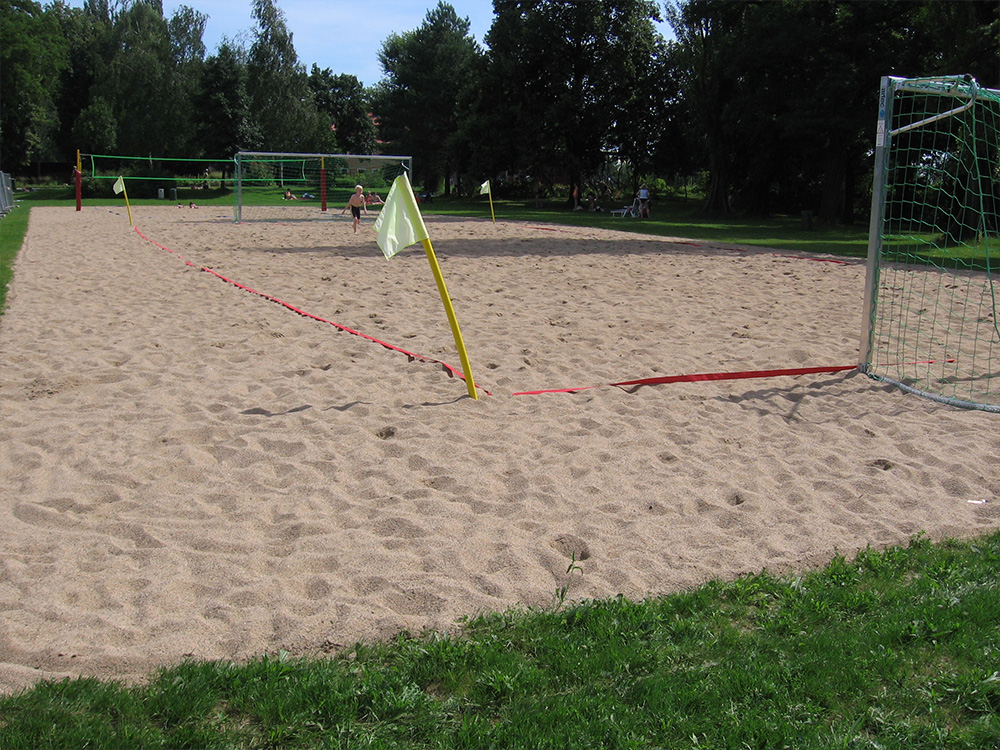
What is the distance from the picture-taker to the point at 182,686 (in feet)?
8.61

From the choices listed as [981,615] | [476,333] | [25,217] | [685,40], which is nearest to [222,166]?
[25,217]

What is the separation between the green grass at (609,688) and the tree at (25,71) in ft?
187

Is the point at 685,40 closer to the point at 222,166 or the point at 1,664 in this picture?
the point at 222,166

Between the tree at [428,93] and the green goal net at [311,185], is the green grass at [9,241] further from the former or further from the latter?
the tree at [428,93]

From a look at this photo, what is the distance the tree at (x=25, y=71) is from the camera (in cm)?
4972

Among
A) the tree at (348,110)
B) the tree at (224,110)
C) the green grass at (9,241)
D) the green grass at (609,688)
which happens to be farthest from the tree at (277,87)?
the green grass at (609,688)

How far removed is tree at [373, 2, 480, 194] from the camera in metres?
51.9

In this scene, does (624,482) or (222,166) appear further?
(222,166)

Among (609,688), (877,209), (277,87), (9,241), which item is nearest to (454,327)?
(877,209)

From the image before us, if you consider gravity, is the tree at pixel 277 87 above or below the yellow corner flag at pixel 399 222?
above

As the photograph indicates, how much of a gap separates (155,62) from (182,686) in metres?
52.2

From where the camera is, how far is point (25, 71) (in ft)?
166

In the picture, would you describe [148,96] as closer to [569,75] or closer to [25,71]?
[25,71]

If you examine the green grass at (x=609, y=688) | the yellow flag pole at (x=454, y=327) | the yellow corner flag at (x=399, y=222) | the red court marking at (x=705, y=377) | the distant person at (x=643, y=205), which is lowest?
the green grass at (x=609, y=688)
